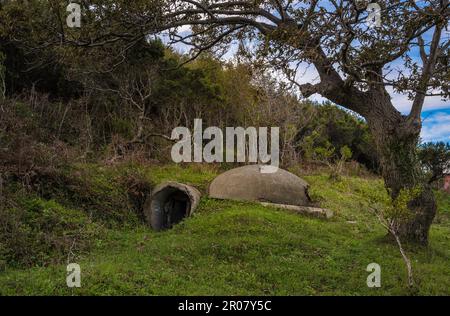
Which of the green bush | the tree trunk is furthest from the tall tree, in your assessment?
the green bush

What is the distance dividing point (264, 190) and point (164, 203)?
270cm

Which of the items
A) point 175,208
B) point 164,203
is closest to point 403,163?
point 164,203

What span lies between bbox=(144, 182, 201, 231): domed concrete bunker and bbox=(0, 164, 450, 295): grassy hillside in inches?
15.9

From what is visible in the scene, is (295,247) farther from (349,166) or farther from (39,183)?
(349,166)

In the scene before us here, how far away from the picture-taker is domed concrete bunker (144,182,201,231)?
38.1ft

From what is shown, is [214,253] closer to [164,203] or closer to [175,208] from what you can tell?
[164,203]

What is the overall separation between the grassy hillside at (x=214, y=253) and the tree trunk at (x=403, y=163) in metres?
0.36

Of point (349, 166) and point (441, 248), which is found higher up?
point (349, 166)

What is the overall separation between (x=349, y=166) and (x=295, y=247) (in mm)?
17871

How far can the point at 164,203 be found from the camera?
1216 cm
